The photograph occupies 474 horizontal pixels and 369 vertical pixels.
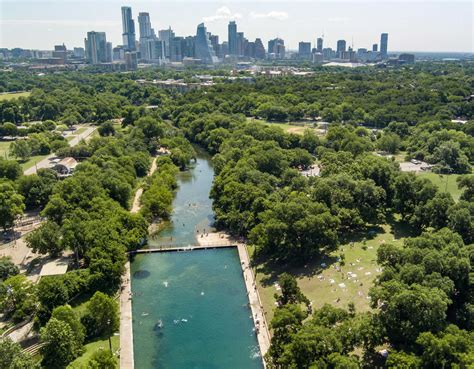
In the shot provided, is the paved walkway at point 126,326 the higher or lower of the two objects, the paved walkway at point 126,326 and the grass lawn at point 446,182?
the lower

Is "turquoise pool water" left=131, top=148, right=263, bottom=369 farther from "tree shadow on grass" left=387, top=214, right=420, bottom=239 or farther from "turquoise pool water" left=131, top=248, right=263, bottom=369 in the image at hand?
"tree shadow on grass" left=387, top=214, right=420, bottom=239

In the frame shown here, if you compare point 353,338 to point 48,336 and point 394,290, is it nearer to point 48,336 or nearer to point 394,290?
point 394,290

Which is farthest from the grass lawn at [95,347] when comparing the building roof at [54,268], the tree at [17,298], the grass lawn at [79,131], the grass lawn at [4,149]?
the grass lawn at [79,131]

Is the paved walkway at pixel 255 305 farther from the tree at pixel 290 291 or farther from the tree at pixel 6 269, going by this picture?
the tree at pixel 6 269

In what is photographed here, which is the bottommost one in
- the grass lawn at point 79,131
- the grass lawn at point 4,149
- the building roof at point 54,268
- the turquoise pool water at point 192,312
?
the turquoise pool water at point 192,312

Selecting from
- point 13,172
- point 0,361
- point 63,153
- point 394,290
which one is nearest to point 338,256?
point 394,290
